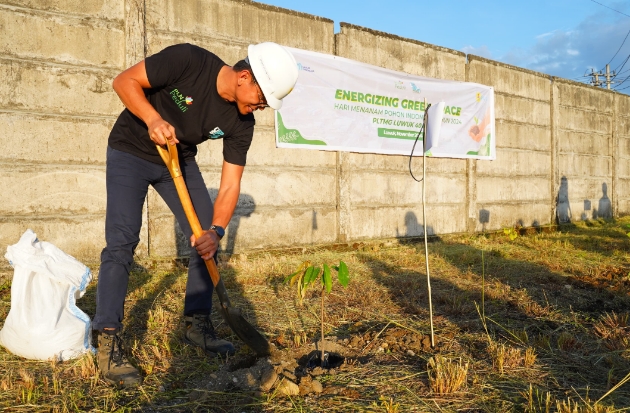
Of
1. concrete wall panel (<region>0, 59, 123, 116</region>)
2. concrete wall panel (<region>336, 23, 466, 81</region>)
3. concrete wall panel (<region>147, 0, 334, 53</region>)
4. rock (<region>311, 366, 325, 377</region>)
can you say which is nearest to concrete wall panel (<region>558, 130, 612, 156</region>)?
concrete wall panel (<region>336, 23, 466, 81</region>)

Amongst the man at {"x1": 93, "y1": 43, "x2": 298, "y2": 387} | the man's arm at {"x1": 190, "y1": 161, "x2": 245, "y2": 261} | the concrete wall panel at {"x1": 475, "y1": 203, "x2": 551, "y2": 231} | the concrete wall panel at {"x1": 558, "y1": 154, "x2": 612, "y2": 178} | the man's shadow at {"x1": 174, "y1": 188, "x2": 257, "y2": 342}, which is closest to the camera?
the man at {"x1": 93, "y1": 43, "x2": 298, "y2": 387}

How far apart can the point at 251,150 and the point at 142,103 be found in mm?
3700

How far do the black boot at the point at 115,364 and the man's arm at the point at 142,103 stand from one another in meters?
0.99

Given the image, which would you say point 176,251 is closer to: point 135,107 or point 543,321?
point 135,107

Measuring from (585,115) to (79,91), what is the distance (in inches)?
385

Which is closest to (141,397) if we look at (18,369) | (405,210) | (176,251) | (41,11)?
(18,369)

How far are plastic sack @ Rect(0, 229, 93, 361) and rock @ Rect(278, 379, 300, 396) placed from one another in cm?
121

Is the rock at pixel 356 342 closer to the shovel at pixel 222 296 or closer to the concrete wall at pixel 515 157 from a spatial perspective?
the shovel at pixel 222 296

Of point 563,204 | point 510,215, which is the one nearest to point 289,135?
point 510,215

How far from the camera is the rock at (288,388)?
2.31 metres

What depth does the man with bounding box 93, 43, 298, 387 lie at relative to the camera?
2.58 m

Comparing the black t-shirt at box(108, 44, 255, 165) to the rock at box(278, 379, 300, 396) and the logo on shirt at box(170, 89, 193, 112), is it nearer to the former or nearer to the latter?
the logo on shirt at box(170, 89, 193, 112)

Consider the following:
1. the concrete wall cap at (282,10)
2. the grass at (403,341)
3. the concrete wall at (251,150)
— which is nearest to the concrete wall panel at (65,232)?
the concrete wall at (251,150)

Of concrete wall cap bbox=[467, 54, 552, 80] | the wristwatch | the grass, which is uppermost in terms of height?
concrete wall cap bbox=[467, 54, 552, 80]
